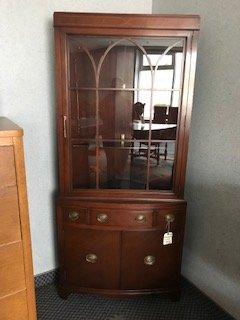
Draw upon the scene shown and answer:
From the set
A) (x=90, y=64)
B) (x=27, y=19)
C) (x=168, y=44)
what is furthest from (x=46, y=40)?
(x=168, y=44)

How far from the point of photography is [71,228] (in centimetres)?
153

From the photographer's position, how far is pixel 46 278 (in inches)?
71.8

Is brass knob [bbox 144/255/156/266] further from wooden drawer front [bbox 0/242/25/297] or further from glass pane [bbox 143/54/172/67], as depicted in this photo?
glass pane [bbox 143/54/172/67]

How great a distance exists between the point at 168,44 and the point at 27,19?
0.73 m

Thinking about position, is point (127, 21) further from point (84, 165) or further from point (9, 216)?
point (9, 216)

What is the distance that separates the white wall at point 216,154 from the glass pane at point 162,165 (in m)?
0.21

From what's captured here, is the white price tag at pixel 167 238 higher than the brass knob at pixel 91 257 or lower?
higher

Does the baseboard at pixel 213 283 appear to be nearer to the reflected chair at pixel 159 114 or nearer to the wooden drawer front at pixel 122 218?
the wooden drawer front at pixel 122 218

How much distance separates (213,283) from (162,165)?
2.49 feet

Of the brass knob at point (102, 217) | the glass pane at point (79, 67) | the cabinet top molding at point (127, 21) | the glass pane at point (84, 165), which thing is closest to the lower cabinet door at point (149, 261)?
the brass knob at point (102, 217)

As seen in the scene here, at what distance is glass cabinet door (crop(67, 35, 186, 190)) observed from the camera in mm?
1354

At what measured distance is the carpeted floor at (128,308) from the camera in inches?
61.7

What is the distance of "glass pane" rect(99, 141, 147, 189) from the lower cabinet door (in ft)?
0.89

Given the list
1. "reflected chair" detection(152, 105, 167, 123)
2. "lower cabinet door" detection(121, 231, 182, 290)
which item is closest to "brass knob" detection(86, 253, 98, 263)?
"lower cabinet door" detection(121, 231, 182, 290)
